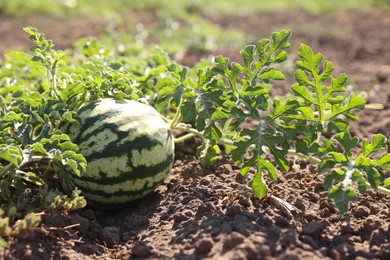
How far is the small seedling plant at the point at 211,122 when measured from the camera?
327 centimetres

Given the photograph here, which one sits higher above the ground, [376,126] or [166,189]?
[376,126]

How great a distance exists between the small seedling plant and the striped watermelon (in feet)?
0.31

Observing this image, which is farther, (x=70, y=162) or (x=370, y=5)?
(x=370, y=5)

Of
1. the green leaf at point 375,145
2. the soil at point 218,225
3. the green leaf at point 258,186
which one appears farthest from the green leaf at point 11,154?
the green leaf at point 375,145

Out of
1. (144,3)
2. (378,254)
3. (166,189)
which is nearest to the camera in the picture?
(378,254)

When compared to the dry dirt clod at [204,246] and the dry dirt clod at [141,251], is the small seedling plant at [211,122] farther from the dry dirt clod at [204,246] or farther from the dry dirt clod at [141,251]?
the dry dirt clod at [204,246]

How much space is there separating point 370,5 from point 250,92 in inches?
404

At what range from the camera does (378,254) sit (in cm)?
314

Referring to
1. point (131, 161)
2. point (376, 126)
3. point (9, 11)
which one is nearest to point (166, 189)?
point (131, 161)

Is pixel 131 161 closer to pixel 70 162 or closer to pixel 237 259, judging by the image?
pixel 70 162

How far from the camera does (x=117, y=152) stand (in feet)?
11.7

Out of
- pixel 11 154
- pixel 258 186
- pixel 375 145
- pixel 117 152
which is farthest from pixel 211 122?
pixel 11 154

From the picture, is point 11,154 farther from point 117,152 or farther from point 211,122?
point 211,122

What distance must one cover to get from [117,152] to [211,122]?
0.57 metres
